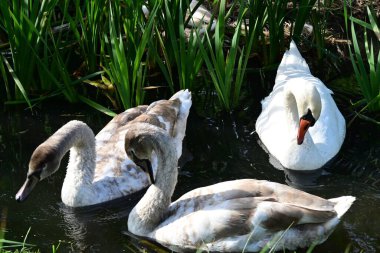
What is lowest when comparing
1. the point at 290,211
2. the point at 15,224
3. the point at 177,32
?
the point at 15,224

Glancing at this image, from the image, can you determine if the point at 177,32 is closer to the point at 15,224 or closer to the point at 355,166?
the point at 355,166

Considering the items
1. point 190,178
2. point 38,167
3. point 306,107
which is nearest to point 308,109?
point 306,107

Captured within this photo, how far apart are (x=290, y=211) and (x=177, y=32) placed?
3434 millimetres

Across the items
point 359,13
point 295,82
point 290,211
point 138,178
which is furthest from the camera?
point 359,13

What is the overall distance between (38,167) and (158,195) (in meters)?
1.04

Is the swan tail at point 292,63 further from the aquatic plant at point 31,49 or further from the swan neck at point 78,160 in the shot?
the swan neck at point 78,160

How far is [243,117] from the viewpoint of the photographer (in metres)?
9.48

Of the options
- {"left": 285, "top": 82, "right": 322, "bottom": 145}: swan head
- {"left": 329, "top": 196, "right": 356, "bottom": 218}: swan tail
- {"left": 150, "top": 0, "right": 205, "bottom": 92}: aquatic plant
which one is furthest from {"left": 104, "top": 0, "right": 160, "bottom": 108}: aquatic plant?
{"left": 329, "top": 196, "right": 356, "bottom": 218}: swan tail

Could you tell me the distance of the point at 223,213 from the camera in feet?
22.2

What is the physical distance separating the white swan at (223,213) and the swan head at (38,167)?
0.69 m

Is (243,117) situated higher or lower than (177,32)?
lower

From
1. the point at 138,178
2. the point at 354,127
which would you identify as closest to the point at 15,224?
the point at 138,178

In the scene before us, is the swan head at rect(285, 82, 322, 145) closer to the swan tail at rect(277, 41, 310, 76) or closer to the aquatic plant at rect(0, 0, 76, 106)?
the swan tail at rect(277, 41, 310, 76)

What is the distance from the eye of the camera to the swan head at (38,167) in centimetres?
717
